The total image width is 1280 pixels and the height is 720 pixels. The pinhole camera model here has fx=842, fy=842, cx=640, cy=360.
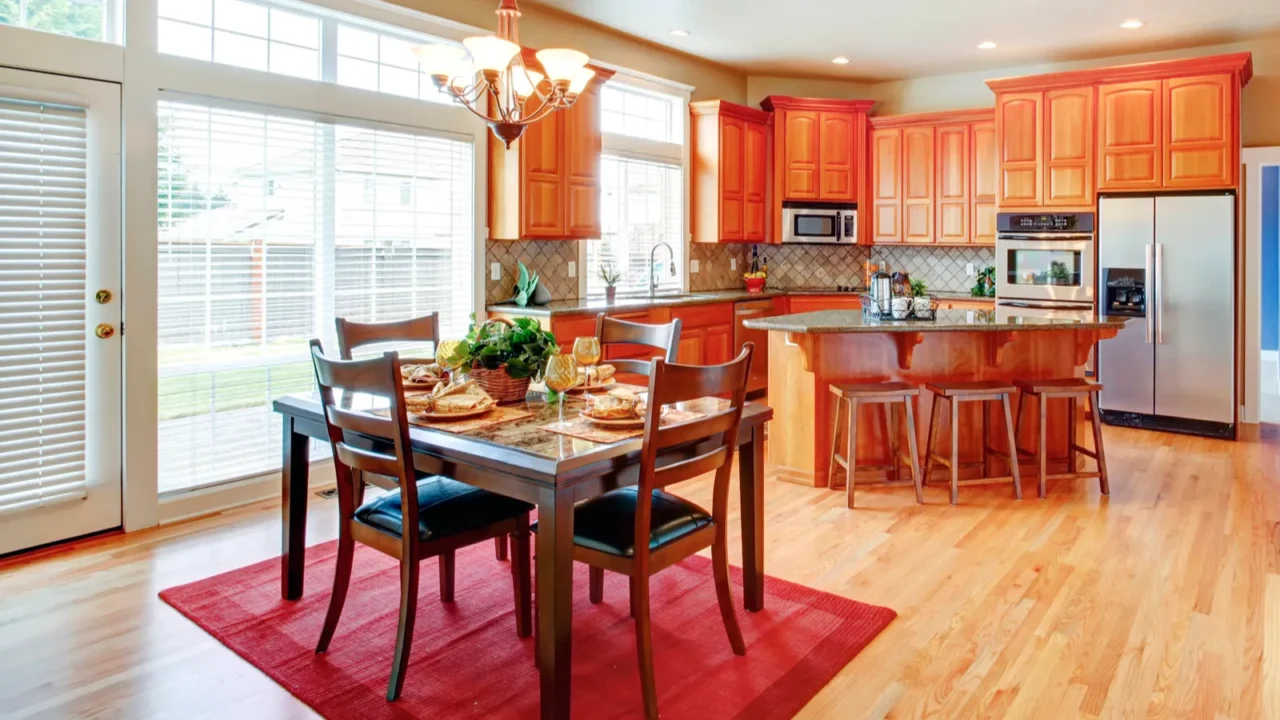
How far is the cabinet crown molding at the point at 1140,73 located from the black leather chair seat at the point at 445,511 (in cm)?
544

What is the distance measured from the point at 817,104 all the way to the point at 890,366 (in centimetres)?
351

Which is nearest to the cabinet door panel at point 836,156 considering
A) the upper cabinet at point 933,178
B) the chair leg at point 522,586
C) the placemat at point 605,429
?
the upper cabinet at point 933,178

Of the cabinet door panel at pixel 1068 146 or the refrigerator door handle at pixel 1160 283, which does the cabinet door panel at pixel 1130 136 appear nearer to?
the cabinet door panel at pixel 1068 146

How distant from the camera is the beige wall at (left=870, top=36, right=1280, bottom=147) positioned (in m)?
5.89

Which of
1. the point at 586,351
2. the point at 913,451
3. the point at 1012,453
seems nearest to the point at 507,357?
the point at 586,351

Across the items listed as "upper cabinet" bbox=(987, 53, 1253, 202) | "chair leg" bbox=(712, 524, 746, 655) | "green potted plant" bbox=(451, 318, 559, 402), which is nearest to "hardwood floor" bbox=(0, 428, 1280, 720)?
"chair leg" bbox=(712, 524, 746, 655)

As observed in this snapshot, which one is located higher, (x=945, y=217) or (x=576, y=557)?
(x=945, y=217)

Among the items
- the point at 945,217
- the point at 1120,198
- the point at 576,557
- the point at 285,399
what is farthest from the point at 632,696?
the point at 945,217

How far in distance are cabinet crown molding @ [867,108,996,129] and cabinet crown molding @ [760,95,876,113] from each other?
0.16m

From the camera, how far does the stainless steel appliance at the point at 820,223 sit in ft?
23.9

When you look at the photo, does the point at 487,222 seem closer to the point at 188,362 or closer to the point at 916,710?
the point at 188,362

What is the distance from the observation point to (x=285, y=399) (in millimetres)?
2814

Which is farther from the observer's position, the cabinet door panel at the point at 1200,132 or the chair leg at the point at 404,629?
the cabinet door panel at the point at 1200,132

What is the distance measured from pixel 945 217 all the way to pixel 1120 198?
1407 millimetres
